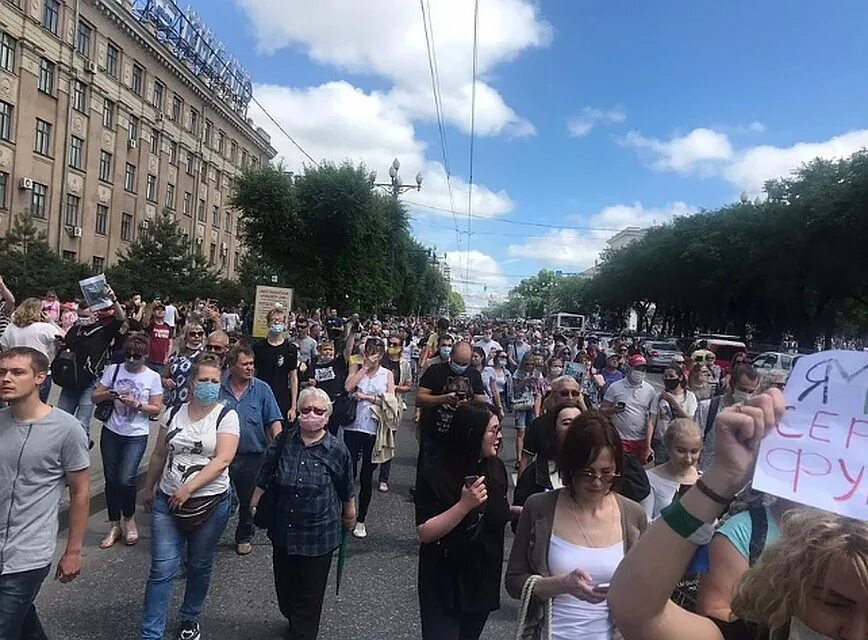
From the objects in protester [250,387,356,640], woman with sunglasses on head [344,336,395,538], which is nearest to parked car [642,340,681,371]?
woman with sunglasses on head [344,336,395,538]

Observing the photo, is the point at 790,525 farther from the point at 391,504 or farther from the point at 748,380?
the point at 391,504

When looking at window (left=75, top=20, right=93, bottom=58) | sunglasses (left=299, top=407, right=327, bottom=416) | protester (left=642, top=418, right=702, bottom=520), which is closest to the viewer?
protester (left=642, top=418, right=702, bottom=520)

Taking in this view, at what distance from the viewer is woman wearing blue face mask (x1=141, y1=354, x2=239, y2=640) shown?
3.83 metres

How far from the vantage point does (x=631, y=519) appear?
2.88m

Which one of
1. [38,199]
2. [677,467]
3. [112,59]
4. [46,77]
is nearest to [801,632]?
[677,467]

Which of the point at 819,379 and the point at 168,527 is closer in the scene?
the point at 819,379

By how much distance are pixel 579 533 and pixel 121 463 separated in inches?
164

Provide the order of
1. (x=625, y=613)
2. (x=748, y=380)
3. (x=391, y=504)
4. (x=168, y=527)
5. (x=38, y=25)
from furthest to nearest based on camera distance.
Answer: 1. (x=38, y=25)
2. (x=391, y=504)
3. (x=748, y=380)
4. (x=168, y=527)
5. (x=625, y=613)

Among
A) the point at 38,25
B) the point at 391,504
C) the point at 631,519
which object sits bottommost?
the point at 391,504

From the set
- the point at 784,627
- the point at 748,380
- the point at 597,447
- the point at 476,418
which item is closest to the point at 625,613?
the point at 784,627

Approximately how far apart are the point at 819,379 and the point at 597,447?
129 centimetres

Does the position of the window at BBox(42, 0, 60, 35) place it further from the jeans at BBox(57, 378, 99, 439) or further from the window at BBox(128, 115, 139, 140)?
the jeans at BBox(57, 378, 99, 439)

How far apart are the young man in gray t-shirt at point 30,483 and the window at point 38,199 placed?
36834 millimetres

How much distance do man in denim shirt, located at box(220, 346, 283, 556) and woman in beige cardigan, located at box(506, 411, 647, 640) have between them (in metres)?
2.78
